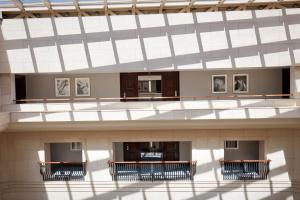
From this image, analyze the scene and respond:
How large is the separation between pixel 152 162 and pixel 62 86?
5.99 metres

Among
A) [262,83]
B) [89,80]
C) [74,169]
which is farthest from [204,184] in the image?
[89,80]

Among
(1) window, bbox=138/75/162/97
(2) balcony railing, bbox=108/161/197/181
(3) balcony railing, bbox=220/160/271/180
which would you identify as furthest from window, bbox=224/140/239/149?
(1) window, bbox=138/75/162/97

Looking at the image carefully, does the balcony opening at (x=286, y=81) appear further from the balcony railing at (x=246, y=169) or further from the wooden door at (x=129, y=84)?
the wooden door at (x=129, y=84)

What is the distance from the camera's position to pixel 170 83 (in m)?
15.4

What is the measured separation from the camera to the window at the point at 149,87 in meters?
15.6

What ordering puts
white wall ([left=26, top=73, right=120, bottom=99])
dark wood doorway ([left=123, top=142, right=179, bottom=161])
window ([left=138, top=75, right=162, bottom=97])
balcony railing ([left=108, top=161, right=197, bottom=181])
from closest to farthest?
1. balcony railing ([left=108, top=161, right=197, bottom=181])
2. white wall ([left=26, top=73, right=120, bottom=99])
3. window ([left=138, top=75, right=162, bottom=97])
4. dark wood doorway ([left=123, top=142, right=179, bottom=161])

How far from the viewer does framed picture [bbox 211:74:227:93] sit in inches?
584

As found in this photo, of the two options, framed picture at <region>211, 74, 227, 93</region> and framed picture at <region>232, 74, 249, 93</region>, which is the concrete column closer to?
framed picture at <region>232, 74, 249, 93</region>

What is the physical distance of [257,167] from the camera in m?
15.1

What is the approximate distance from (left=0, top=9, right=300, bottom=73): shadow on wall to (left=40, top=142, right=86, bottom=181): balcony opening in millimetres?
4773

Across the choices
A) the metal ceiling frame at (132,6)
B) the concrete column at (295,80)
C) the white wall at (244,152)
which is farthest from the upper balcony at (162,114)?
the metal ceiling frame at (132,6)

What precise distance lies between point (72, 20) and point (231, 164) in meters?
11.0

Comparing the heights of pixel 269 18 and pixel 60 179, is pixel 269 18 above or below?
above

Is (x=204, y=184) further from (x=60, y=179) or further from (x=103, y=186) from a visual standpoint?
(x=60, y=179)
